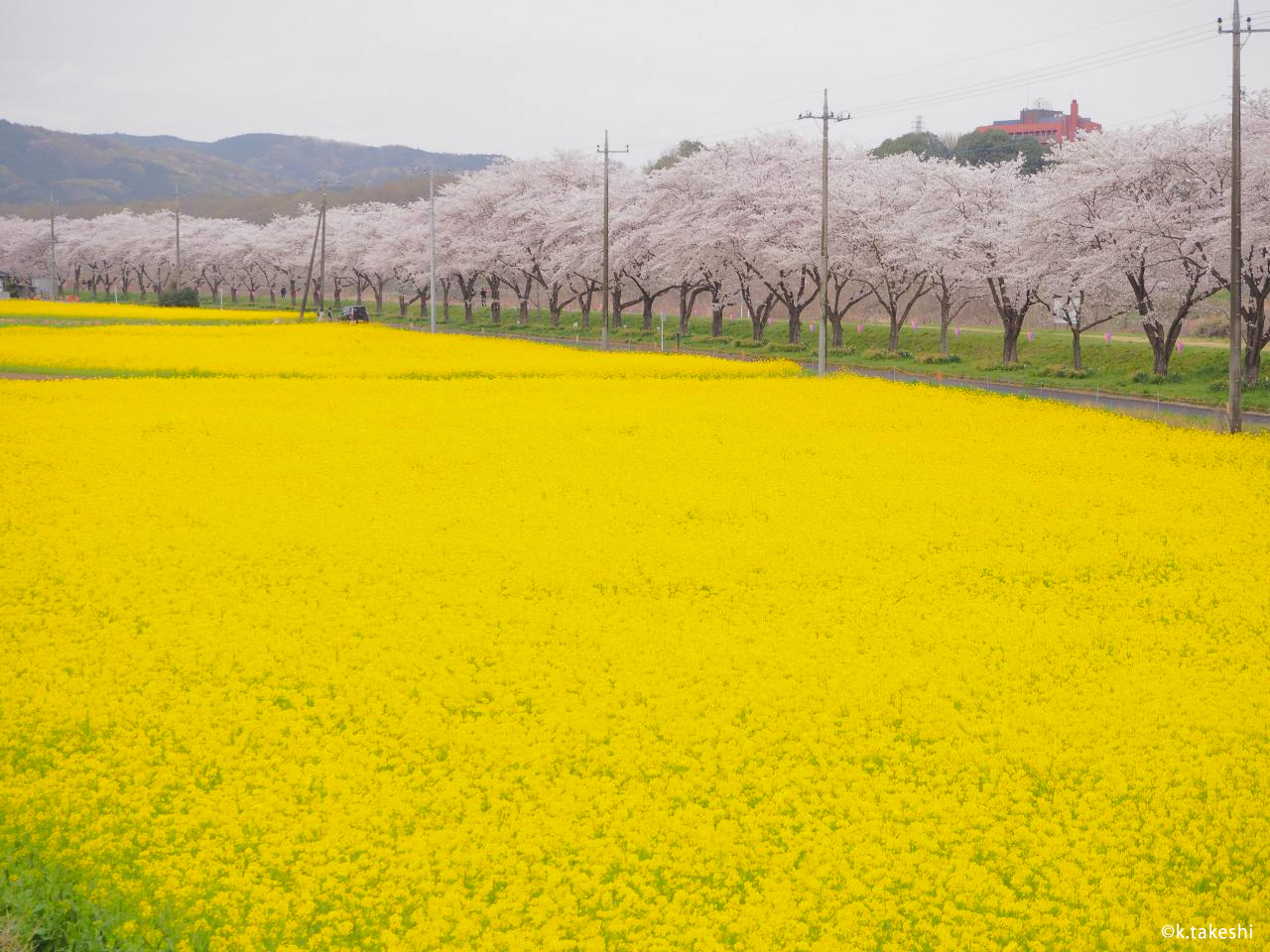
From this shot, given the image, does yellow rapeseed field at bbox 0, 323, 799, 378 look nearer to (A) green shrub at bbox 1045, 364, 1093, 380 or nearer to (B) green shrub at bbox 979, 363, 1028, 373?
(B) green shrub at bbox 979, 363, 1028, 373

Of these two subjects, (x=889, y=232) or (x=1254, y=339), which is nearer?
(x=1254, y=339)

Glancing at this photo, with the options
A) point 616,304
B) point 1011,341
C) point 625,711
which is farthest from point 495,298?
point 625,711

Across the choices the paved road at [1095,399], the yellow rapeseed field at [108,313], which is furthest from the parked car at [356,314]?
the paved road at [1095,399]

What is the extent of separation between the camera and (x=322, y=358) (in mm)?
48281

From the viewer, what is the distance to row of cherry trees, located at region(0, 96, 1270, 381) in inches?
1868

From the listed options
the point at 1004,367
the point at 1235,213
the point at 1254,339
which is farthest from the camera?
the point at 1004,367

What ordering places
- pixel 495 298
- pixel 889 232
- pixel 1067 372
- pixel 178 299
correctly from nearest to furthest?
pixel 1067 372
pixel 889 232
pixel 495 298
pixel 178 299

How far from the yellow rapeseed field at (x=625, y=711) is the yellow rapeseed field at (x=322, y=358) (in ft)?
73.1

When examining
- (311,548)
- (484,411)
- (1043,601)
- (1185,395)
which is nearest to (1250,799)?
(1043,601)

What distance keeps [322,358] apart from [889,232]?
31978mm

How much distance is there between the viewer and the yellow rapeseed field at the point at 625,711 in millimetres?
7555

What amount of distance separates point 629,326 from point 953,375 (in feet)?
141

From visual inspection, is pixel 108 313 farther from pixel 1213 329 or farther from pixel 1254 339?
pixel 1254 339

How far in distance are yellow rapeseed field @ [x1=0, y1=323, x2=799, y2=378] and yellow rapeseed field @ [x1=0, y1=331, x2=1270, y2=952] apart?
2228 centimetres
